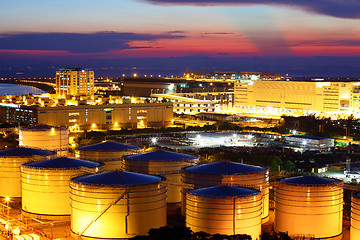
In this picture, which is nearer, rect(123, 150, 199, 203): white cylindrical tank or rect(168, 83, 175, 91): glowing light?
rect(123, 150, 199, 203): white cylindrical tank

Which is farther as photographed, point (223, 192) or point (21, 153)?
point (21, 153)

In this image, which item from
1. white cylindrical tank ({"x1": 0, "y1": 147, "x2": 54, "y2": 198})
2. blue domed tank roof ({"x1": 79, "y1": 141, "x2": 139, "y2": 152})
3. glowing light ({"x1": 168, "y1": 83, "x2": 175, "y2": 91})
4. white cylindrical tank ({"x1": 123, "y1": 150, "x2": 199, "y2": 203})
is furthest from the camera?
glowing light ({"x1": 168, "y1": 83, "x2": 175, "y2": 91})

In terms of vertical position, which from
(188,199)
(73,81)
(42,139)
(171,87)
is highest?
(73,81)

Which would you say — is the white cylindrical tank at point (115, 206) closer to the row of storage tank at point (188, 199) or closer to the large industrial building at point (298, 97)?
the row of storage tank at point (188, 199)

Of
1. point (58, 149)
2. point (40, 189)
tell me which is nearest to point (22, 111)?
point (58, 149)

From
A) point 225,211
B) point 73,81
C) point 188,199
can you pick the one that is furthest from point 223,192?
point 73,81

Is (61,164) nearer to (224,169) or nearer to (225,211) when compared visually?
(224,169)

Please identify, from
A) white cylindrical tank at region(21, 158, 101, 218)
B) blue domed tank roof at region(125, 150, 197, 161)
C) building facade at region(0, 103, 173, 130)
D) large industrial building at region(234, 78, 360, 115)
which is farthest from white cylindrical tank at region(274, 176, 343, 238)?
large industrial building at region(234, 78, 360, 115)

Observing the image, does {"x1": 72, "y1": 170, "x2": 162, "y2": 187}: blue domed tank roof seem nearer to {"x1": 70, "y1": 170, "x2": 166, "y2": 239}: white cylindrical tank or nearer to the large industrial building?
{"x1": 70, "y1": 170, "x2": 166, "y2": 239}: white cylindrical tank
